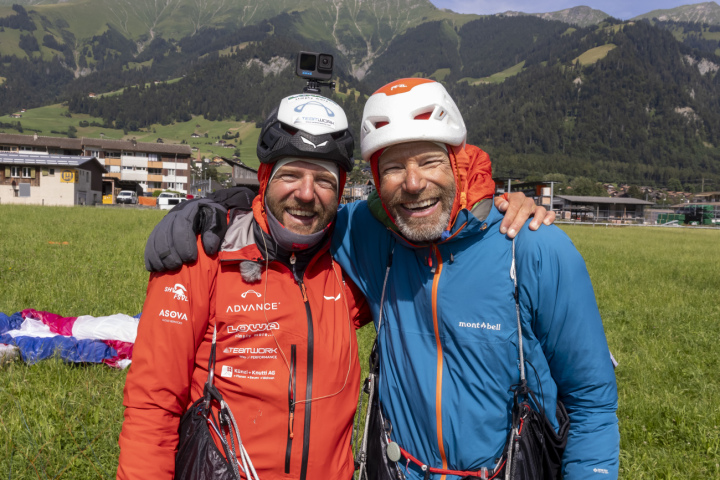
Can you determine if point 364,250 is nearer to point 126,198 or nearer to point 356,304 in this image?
point 356,304

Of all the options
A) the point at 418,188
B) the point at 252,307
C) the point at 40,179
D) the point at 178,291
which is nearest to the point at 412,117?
the point at 418,188

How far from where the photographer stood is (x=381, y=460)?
107 inches

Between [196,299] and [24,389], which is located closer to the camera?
[196,299]

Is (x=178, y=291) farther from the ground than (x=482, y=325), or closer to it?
farther from the ground

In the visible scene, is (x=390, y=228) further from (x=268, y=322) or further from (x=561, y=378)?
(x=561, y=378)

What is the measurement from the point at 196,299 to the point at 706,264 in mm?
23895

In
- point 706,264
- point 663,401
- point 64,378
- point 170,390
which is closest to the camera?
point 170,390

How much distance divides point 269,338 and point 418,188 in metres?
1.22

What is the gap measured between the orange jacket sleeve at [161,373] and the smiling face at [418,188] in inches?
47.7

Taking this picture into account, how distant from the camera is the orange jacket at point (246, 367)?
234 centimetres

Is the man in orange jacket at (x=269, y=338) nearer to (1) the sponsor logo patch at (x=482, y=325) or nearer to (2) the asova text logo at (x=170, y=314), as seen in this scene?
(2) the asova text logo at (x=170, y=314)

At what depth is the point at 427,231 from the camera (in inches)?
98.9

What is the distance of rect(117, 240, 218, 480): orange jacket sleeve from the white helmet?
1352 mm

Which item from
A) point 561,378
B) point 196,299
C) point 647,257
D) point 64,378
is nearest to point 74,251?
point 64,378
